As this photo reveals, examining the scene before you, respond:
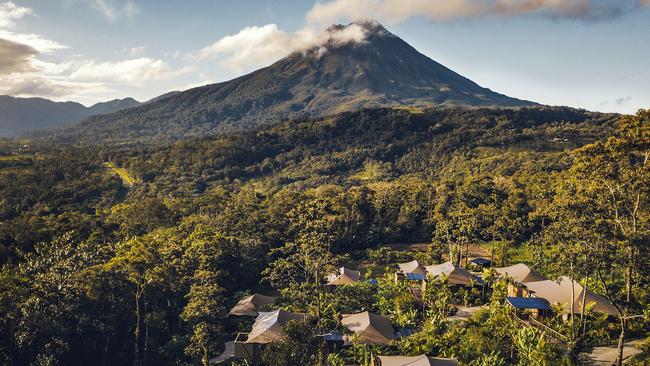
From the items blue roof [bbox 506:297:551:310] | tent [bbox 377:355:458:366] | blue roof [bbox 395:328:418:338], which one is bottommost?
blue roof [bbox 395:328:418:338]

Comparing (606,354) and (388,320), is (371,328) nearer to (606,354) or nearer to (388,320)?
(388,320)

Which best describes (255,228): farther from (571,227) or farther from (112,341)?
(571,227)

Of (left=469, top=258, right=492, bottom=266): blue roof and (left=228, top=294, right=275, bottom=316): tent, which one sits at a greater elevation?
(left=228, top=294, right=275, bottom=316): tent

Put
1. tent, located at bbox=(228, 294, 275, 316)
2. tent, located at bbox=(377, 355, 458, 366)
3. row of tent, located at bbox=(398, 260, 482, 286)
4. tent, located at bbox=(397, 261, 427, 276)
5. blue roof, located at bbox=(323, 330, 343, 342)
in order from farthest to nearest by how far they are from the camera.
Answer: tent, located at bbox=(397, 261, 427, 276) < row of tent, located at bbox=(398, 260, 482, 286) < tent, located at bbox=(228, 294, 275, 316) < blue roof, located at bbox=(323, 330, 343, 342) < tent, located at bbox=(377, 355, 458, 366)

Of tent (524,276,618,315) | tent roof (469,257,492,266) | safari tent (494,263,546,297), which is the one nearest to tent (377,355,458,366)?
tent (524,276,618,315)

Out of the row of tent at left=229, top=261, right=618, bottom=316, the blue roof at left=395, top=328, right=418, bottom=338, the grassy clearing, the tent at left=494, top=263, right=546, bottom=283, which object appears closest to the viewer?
the blue roof at left=395, top=328, right=418, bottom=338

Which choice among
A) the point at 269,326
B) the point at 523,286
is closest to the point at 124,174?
the point at 269,326

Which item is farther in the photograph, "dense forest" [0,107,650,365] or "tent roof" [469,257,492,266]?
"tent roof" [469,257,492,266]

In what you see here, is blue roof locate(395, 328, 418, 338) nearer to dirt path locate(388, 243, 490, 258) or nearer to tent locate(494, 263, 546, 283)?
tent locate(494, 263, 546, 283)
